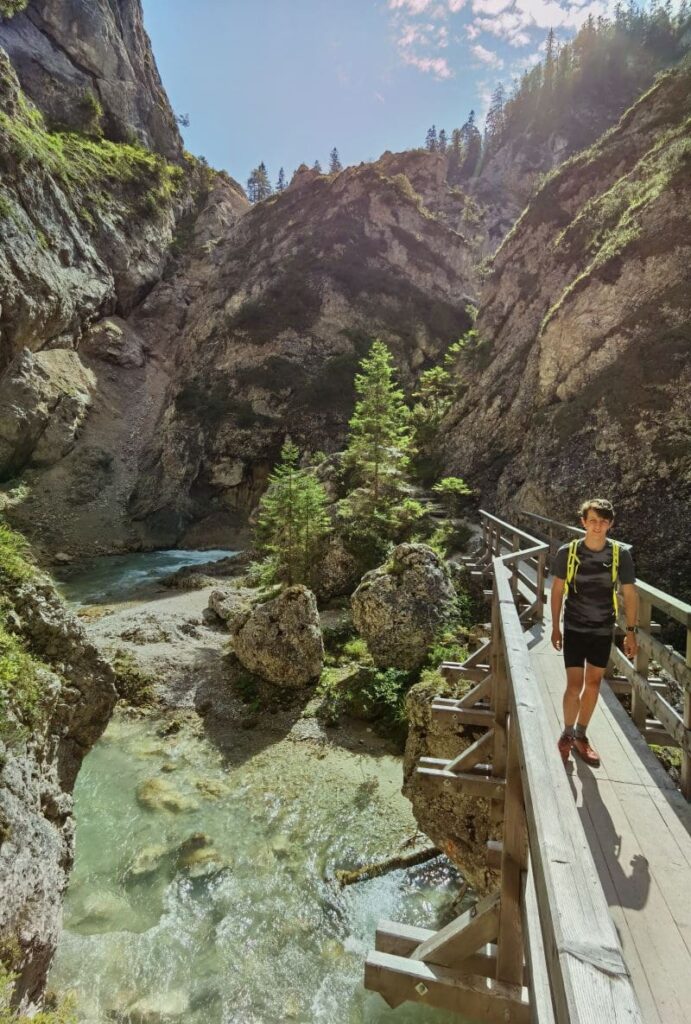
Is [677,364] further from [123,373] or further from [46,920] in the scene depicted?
[123,373]

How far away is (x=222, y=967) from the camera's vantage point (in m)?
7.02

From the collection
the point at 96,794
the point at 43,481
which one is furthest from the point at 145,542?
the point at 96,794

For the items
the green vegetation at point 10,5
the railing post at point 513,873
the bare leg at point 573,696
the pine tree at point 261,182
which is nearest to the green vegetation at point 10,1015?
the railing post at point 513,873

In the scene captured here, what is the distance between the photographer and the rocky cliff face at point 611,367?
51.0 ft

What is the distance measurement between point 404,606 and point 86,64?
71.4 metres

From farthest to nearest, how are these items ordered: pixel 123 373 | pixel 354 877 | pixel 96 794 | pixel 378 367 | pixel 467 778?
pixel 123 373, pixel 378 367, pixel 96 794, pixel 354 877, pixel 467 778

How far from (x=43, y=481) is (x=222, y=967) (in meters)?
35.6

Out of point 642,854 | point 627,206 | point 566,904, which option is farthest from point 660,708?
point 627,206

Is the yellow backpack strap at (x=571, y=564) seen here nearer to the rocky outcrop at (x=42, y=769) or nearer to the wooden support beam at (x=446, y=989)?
the wooden support beam at (x=446, y=989)

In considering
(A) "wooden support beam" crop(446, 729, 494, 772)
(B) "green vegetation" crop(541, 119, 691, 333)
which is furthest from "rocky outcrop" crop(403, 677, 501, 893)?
(B) "green vegetation" crop(541, 119, 691, 333)

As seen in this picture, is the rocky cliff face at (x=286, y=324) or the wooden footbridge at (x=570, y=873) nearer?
the wooden footbridge at (x=570, y=873)

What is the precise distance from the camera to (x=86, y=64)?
5134 centimetres

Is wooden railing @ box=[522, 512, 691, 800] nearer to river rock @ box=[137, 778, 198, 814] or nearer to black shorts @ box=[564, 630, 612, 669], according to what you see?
black shorts @ box=[564, 630, 612, 669]

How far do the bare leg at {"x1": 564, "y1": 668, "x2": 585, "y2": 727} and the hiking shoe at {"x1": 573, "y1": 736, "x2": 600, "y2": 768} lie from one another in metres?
0.18
